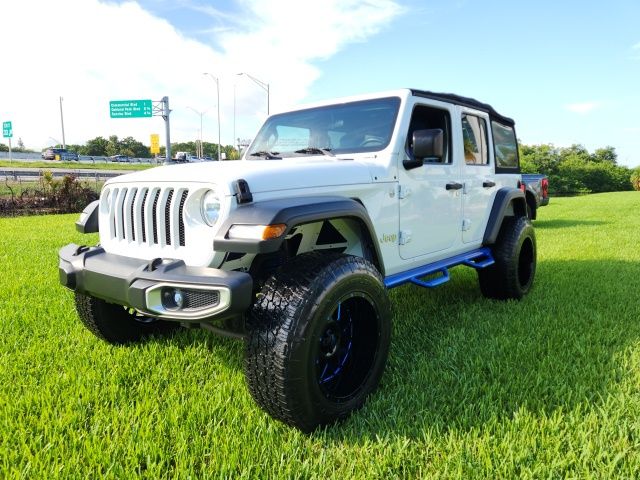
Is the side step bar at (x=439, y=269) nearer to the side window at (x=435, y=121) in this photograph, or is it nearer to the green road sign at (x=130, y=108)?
the side window at (x=435, y=121)

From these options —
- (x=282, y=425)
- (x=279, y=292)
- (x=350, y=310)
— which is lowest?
(x=282, y=425)

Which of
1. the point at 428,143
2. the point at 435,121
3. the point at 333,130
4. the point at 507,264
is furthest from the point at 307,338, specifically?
the point at 507,264

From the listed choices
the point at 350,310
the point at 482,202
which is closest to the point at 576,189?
the point at 482,202

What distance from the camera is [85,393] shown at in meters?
2.53

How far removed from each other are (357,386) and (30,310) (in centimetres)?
310

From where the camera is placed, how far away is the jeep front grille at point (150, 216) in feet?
7.43

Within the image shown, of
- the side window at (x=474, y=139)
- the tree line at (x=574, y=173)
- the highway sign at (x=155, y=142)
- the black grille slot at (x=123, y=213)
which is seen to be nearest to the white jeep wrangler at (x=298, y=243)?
the black grille slot at (x=123, y=213)

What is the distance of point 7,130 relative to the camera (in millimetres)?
40000

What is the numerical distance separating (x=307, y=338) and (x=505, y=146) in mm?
3816

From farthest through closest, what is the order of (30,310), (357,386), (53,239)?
(53,239)
(30,310)
(357,386)

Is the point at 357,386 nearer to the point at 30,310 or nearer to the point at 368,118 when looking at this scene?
the point at 368,118

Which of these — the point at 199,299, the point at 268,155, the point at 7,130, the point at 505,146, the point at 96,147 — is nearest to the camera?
the point at 199,299

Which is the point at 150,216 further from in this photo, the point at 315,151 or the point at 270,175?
the point at 315,151

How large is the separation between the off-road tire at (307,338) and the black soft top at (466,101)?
1.66m
